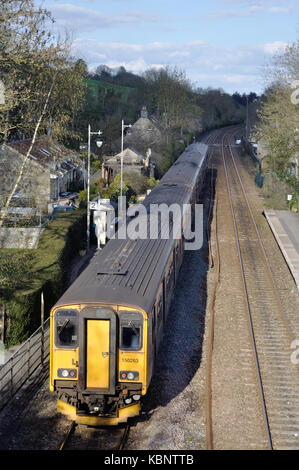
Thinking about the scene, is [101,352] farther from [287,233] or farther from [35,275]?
[287,233]

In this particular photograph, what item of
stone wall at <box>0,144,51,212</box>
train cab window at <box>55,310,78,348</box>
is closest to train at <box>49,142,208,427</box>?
train cab window at <box>55,310,78,348</box>

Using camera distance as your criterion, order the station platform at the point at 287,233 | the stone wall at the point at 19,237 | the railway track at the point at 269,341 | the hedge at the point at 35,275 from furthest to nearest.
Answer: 1. the station platform at the point at 287,233
2. the stone wall at the point at 19,237
3. the hedge at the point at 35,275
4. the railway track at the point at 269,341

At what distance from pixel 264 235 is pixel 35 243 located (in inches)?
484

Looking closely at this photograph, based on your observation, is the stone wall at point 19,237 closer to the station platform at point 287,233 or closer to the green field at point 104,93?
the station platform at point 287,233

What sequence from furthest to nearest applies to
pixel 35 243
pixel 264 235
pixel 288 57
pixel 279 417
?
pixel 288 57
pixel 264 235
pixel 35 243
pixel 279 417

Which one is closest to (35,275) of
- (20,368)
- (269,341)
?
(20,368)

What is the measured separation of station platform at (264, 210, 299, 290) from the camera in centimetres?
2259

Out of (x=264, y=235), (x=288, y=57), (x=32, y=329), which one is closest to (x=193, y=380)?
(x=32, y=329)

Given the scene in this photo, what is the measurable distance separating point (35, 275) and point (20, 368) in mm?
4945

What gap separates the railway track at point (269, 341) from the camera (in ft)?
37.7

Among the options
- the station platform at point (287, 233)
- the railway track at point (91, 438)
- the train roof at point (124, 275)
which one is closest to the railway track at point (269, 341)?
the station platform at point (287, 233)

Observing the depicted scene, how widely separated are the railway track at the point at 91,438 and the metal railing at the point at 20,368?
6.76ft
